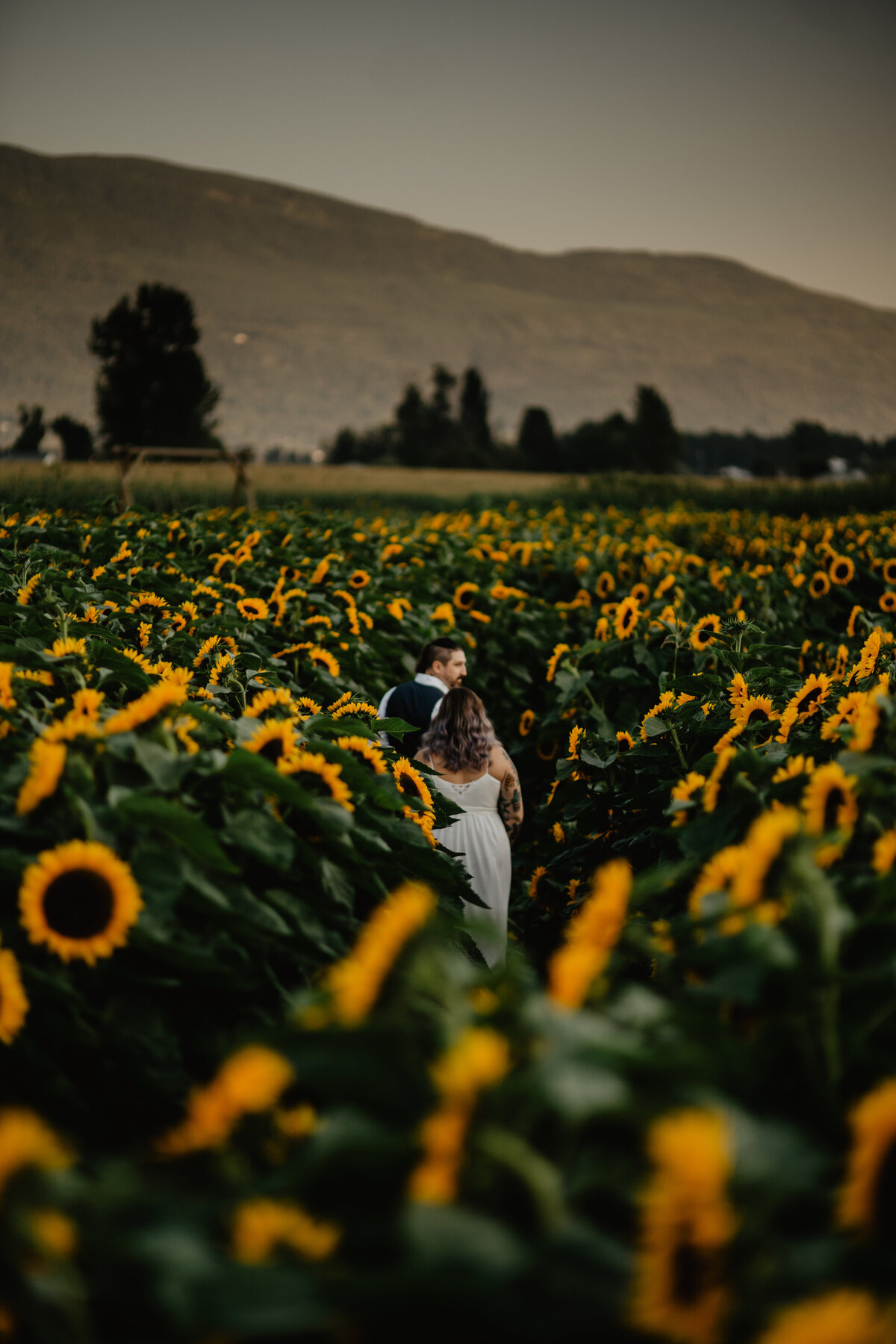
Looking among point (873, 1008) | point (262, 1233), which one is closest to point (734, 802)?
point (873, 1008)

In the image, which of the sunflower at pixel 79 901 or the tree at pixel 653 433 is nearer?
the sunflower at pixel 79 901

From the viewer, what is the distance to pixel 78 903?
1.57m

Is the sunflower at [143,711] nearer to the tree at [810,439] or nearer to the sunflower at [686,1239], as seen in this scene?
the sunflower at [686,1239]

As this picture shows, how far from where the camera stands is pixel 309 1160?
3.03 ft

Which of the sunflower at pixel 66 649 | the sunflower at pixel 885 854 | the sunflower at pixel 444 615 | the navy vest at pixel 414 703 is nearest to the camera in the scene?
the sunflower at pixel 885 854

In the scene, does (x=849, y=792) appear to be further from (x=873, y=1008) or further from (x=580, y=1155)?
(x=580, y=1155)

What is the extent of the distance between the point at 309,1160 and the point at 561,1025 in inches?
11.0

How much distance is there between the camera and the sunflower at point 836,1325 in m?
0.73

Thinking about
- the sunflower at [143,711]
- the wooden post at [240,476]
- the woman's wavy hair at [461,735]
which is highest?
the wooden post at [240,476]

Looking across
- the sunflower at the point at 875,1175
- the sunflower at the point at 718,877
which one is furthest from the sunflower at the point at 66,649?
the sunflower at the point at 875,1175

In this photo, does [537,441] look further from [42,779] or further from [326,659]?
[42,779]

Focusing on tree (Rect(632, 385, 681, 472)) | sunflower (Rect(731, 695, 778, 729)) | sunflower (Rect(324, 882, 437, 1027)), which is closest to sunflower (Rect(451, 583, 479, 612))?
sunflower (Rect(731, 695, 778, 729))

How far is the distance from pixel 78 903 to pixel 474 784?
125 inches

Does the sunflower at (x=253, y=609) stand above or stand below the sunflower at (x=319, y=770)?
above
